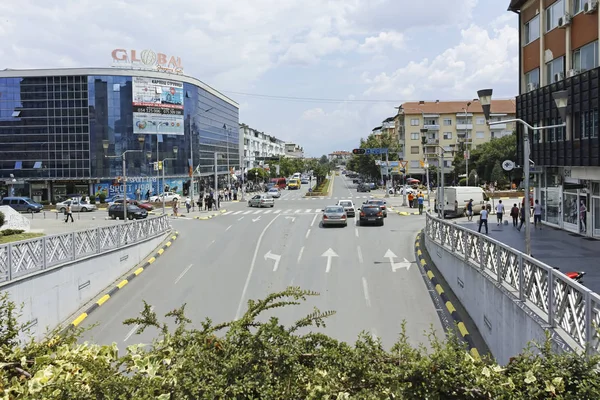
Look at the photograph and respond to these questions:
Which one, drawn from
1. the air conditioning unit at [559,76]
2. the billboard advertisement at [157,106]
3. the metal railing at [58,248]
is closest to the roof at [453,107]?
the billboard advertisement at [157,106]

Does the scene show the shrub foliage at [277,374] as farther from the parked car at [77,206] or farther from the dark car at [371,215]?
the parked car at [77,206]

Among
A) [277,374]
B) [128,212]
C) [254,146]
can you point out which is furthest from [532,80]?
[254,146]

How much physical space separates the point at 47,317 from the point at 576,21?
80.4 ft

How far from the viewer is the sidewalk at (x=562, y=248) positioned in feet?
53.1

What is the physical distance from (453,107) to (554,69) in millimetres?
73444

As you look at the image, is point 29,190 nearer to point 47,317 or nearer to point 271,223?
point 271,223

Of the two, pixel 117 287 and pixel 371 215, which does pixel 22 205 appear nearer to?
pixel 371 215

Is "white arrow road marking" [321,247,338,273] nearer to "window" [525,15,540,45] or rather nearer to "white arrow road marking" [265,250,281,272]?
"white arrow road marking" [265,250,281,272]

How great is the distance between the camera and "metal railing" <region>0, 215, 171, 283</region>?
12.1 m

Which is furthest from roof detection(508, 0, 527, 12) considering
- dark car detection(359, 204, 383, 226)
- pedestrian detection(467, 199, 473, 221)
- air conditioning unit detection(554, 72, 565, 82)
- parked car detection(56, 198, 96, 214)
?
parked car detection(56, 198, 96, 214)

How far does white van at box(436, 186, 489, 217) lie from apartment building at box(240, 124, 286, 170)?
88.3 metres

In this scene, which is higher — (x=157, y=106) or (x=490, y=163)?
(x=157, y=106)

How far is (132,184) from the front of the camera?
75062 millimetres

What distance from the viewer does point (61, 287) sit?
14250 mm
